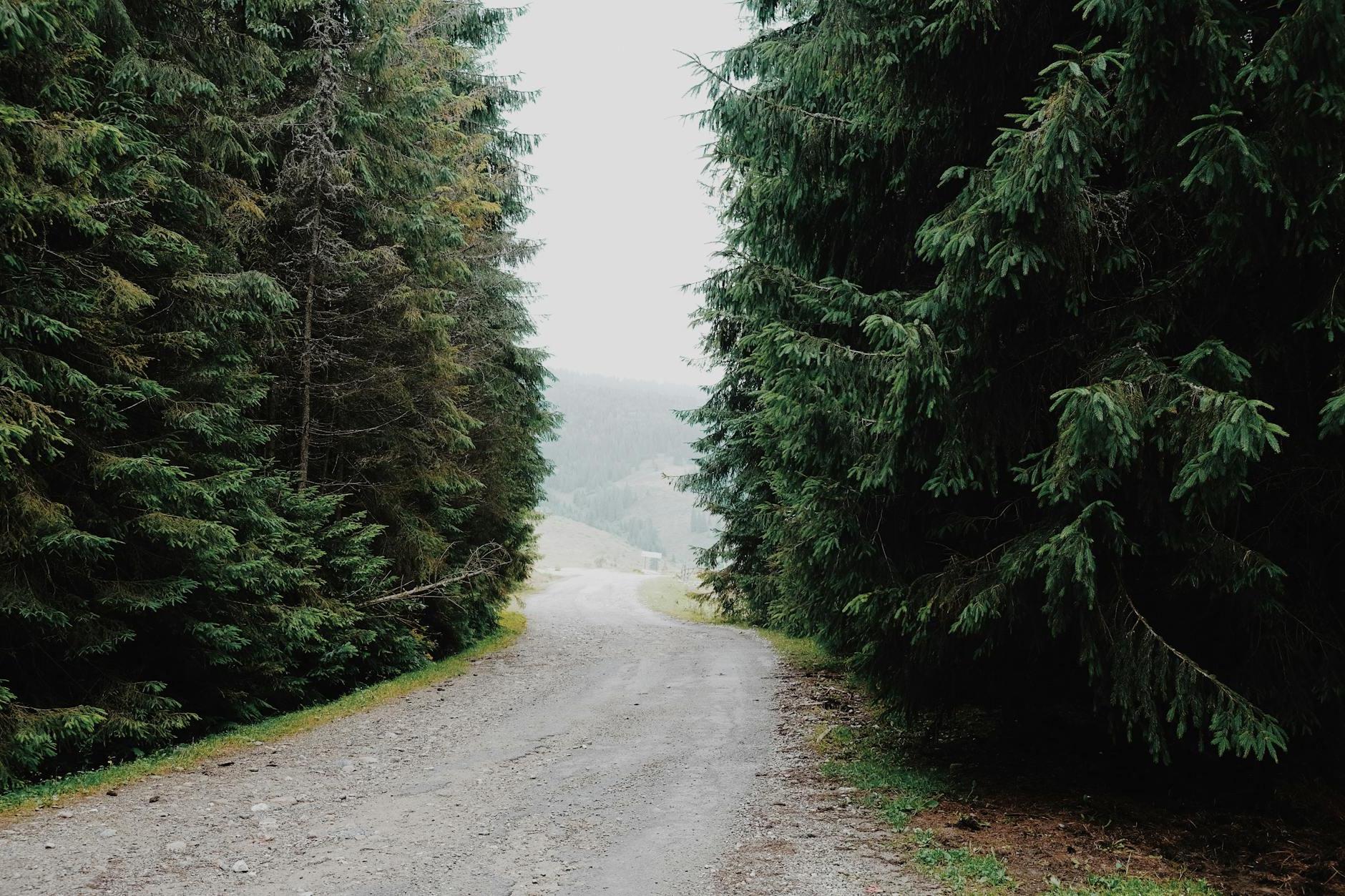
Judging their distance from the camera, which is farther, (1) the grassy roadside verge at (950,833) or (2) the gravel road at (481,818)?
(2) the gravel road at (481,818)

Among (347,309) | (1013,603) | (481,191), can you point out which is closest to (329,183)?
(347,309)

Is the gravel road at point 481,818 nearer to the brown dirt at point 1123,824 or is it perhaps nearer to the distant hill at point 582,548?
the brown dirt at point 1123,824

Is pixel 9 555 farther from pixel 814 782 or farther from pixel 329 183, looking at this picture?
pixel 814 782

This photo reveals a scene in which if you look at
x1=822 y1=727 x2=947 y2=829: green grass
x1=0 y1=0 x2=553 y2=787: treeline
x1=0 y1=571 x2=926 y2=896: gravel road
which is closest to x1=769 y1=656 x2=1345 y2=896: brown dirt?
x1=822 y1=727 x2=947 y2=829: green grass

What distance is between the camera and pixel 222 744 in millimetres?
7941

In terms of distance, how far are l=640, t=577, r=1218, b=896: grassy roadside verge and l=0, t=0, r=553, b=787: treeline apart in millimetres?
6523

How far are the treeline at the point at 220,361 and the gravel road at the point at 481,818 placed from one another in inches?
55.2

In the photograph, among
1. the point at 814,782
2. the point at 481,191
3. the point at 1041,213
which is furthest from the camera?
the point at 481,191

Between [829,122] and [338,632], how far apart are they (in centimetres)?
908

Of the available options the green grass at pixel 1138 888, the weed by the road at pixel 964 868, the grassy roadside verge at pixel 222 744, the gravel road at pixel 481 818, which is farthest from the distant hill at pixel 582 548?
the green grass at pixel 1138 888

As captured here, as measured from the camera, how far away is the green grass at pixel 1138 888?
14.9 feet

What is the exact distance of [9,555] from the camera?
647 cm

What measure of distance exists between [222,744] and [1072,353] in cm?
899

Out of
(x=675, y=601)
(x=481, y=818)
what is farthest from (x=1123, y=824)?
(x=675, y=601)
